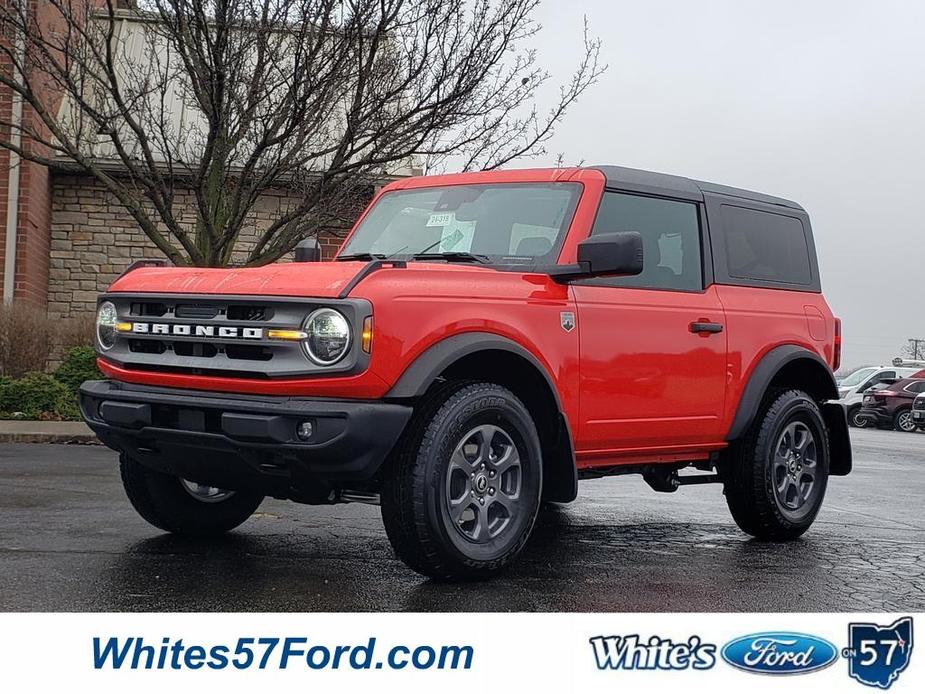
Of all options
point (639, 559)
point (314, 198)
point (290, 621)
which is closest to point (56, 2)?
point (314, 198)

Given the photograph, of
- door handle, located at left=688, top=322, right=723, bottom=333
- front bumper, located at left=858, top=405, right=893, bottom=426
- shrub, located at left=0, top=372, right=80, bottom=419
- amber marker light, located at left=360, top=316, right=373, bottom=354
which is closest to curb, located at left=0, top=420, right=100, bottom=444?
shrub, located at left=0, top=372, right=80, bottom=419

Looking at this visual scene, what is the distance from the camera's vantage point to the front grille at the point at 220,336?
543 cm

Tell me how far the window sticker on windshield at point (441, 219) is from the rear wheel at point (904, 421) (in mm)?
27638

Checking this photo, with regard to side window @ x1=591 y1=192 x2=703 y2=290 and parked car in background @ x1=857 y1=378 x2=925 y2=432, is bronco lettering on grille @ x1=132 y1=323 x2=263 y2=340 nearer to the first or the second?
side window @ x1=591 y1=192 x2=703 y2=290

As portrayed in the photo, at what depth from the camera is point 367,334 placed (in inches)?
→ 212

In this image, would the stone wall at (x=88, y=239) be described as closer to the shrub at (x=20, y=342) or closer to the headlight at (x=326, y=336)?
the shrub at (x=20, y=342)

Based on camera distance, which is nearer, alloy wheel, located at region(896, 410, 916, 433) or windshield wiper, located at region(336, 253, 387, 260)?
windshield wiper, located at region(336, 253, 387, 260)

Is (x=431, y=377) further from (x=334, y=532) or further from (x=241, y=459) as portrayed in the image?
(x=334, y=532)

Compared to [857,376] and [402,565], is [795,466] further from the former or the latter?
[857,376]

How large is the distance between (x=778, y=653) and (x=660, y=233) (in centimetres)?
340

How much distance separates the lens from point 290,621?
4.09m

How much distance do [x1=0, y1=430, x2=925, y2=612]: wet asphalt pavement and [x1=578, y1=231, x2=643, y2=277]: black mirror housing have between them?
4.88 ft

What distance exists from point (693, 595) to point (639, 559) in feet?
3.65

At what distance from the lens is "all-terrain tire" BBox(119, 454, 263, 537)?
263 inches
